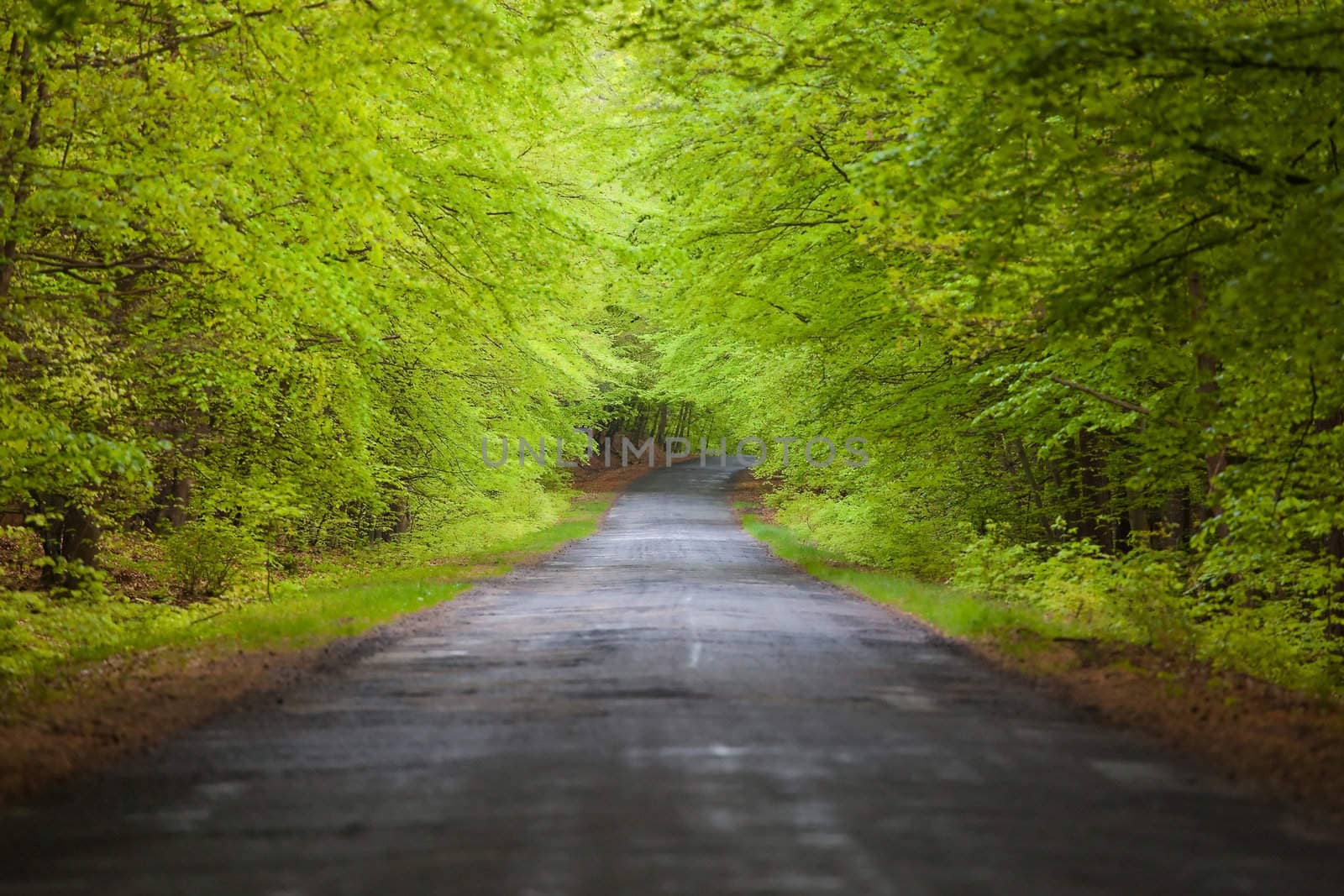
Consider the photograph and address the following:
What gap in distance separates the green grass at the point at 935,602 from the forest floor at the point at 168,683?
6284mm

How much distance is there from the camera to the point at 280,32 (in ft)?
37.4

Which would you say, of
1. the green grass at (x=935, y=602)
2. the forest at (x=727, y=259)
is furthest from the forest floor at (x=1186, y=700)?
the forest at (x=727, y=259)

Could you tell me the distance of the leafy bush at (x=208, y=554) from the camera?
18297mm

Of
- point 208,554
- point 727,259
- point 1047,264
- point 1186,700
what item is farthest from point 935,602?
point 208,554

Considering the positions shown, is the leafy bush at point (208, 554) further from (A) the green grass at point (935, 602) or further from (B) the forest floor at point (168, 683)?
(A) the green grass at point (935, 602)

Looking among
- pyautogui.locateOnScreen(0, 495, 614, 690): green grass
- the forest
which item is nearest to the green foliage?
the forest

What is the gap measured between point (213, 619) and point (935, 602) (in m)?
9.22

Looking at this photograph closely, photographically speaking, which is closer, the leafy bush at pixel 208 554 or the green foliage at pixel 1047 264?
the green foliage at pixel 1047 264

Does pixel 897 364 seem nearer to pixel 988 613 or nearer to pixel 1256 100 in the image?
pixel 988 613

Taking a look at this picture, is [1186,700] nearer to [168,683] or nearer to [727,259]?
[168,683]

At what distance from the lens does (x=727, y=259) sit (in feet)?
61.3

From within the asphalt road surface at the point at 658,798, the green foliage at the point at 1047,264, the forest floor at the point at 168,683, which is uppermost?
the green foliage at the point at 1047,264

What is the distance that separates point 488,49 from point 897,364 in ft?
33.6

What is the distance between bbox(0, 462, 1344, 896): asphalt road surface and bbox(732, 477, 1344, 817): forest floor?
373mm
